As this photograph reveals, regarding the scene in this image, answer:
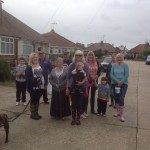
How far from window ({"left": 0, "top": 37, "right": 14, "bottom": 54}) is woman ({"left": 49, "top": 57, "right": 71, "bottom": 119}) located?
2112 cm

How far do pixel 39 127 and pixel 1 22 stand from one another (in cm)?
2457

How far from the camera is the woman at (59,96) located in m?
7.30

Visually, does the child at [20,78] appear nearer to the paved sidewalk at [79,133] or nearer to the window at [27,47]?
the paved sidewalk at [79,133]

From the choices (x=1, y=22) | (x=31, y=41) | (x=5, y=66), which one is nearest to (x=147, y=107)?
(x=5, y=66)

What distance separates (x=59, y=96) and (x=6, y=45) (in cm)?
2231

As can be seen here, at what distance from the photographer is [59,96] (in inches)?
Result: 287

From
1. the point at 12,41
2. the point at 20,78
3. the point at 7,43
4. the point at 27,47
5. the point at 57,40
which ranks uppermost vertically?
the point at 57,40

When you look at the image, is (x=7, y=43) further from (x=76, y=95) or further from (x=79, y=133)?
(x=79, y=133)

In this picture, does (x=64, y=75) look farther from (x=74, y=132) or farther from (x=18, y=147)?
(x=18, y=147)

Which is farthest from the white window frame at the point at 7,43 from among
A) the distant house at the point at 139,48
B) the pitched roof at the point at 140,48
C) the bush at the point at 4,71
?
the pitched roof at the point at 140,48

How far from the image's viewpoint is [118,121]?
24.9 ft

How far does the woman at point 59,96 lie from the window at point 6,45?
21.1m

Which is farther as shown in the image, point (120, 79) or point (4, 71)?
point (4, 71)

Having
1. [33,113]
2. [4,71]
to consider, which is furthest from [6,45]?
[33,113]
